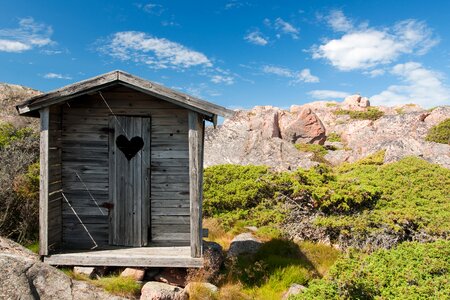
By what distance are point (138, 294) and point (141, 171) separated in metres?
2.39

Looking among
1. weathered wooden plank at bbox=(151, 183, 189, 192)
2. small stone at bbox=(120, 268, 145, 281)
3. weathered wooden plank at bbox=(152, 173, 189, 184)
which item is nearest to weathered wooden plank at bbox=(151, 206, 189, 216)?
weathered wooden plank at bbox=(151, 183, 189, 192)

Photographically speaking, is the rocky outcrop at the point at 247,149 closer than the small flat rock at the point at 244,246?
No

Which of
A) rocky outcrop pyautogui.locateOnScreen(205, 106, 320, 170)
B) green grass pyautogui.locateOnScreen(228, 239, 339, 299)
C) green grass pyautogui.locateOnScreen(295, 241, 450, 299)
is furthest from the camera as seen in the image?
rocky outcrop pyautogui.locateOnScreen(205, 106, 320, 170)

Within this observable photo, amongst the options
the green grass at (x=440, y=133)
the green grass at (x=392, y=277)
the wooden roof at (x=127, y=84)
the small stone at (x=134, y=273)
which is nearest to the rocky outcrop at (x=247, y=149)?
the green grass at (x=392, y=277)

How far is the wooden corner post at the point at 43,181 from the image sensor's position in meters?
6.34

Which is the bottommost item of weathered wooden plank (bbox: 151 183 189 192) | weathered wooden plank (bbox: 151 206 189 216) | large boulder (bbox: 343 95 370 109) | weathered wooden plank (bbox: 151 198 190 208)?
weathered wooden plank (bbox: 151 206 189 216)

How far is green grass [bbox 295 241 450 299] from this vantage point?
488cm

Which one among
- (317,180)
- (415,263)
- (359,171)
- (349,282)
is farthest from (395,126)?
(349,282)

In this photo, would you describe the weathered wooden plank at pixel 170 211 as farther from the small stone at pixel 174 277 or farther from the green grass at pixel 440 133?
the green grass at pixel 440 133

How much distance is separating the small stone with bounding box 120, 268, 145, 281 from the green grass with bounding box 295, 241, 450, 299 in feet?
10.2

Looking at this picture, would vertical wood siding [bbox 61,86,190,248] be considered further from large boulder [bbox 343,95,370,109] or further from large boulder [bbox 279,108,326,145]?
large boulder [bbox 343,95,370,109]

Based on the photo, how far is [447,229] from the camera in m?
8.96

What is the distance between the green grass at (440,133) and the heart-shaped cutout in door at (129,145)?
2567 centimetres

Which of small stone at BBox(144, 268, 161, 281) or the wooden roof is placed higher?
the wooden roof
